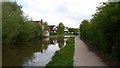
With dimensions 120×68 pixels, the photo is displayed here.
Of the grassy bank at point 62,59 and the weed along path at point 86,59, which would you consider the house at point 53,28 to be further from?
the weed along path at point 86,59

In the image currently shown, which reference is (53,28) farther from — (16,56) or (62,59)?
(62,59)

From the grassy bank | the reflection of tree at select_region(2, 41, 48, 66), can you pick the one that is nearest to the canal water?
the reflection of tree at select_region(2, 41, 48, 66)

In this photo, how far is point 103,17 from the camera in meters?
17.5

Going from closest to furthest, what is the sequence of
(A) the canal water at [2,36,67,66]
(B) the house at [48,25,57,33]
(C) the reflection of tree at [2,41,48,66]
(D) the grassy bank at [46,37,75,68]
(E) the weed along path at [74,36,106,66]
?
1. (E) the weed along path at [74,36,106,66]
2. (D) the grassy bank at [46,37,75,68]
3. (A) the canal water at [2,36,67,66]
4. (C) the reflection of tree at [2,41,48,66]
5. (B) the house at [48,25,57,33]

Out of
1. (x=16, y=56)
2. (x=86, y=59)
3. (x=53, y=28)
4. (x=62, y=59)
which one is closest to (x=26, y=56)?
(x=16, y=56)

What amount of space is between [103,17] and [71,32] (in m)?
139

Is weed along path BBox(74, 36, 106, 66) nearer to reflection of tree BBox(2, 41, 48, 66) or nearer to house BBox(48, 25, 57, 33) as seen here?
reflection of tree BBox(2, 41, 48, 66)

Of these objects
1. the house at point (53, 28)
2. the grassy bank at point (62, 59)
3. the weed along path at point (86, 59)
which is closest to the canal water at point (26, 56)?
the grassy bank at point (62, 59)

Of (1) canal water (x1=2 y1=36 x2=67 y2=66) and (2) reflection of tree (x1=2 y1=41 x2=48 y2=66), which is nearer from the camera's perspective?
(1) canal water (x1=2 y1=36 x2=67 y2=66)

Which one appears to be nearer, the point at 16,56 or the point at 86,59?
the point at 86,59

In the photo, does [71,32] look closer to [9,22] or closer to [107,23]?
[9,22]

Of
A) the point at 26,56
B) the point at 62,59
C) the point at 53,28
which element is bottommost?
the point at 26,56

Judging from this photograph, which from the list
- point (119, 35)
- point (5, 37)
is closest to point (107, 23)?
point (119, 35)

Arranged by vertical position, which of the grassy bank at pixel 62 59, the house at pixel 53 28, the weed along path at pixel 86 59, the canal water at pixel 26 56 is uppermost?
the house at pixel 53 28
